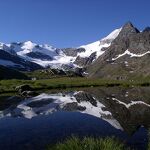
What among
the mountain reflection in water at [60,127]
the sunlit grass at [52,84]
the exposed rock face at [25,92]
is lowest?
the mountain reflection in water at [60,127]

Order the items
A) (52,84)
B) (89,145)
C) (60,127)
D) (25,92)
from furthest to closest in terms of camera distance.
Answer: (52,84) < (25,92) < (60,127) < (89,145)

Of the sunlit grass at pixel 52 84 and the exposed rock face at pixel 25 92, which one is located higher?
the sunlit grass at pixel 52 84

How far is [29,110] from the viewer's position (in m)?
63.0

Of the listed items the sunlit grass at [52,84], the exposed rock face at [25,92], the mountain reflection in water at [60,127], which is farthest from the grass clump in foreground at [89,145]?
the sunlit grass at [52,84]

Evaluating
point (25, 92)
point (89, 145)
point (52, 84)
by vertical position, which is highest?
point (52, 84)

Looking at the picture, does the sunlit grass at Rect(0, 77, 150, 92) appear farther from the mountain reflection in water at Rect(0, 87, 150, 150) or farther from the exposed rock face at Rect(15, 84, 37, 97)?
the mountain reflection in water at Rect(0, 87, 150, 150)

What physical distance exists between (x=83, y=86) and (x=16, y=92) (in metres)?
40.7

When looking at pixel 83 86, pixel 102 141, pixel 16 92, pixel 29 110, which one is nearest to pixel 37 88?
pixel 16 92

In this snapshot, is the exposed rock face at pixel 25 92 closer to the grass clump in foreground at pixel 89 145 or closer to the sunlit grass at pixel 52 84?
the sunlit grass at pixel 52 84

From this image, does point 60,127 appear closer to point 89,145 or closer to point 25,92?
point 89,145

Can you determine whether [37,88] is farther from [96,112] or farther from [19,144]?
[19,144]

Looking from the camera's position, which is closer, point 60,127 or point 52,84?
point 60,127

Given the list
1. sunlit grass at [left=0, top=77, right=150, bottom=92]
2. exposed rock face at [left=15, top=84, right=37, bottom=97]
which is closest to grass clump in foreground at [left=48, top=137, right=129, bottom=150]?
exposed rock face at [left=15, top=84, right=37, bottom=97]

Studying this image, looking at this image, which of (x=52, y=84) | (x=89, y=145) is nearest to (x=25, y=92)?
(x=52, y=84)
